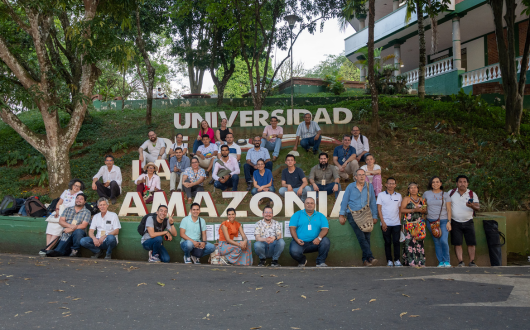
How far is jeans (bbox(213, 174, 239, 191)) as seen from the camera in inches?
403

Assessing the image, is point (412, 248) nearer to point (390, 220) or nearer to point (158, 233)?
point (390, 220)

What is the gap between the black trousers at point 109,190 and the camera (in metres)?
10.4

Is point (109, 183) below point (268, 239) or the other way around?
the other way around

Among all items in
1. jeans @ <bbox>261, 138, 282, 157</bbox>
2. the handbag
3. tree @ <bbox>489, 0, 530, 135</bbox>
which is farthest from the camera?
tree @ <bbox>489, 0, 530, 135</bbox>

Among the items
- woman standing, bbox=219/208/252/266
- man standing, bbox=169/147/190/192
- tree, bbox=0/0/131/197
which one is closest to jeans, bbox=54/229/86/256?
man standing, bbox=169/147/190/192

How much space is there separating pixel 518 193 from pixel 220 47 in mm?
15984

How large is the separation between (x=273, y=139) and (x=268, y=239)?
17.0 feet

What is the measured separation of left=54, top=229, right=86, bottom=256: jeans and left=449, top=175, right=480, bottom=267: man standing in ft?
23.4

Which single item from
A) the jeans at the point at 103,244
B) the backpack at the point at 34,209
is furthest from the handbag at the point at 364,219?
the backpack at the point at 34,209

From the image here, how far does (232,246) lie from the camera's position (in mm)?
7840

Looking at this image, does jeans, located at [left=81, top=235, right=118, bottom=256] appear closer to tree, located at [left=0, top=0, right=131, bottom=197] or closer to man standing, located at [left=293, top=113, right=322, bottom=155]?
tree, located at [left=0, top=0, right=131, bottom=197]

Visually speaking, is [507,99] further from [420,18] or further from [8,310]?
[8,310]

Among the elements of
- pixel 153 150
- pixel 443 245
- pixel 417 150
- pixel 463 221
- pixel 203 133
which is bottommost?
pixel 443 245

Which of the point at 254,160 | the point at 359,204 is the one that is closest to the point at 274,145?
the point at 254,160
